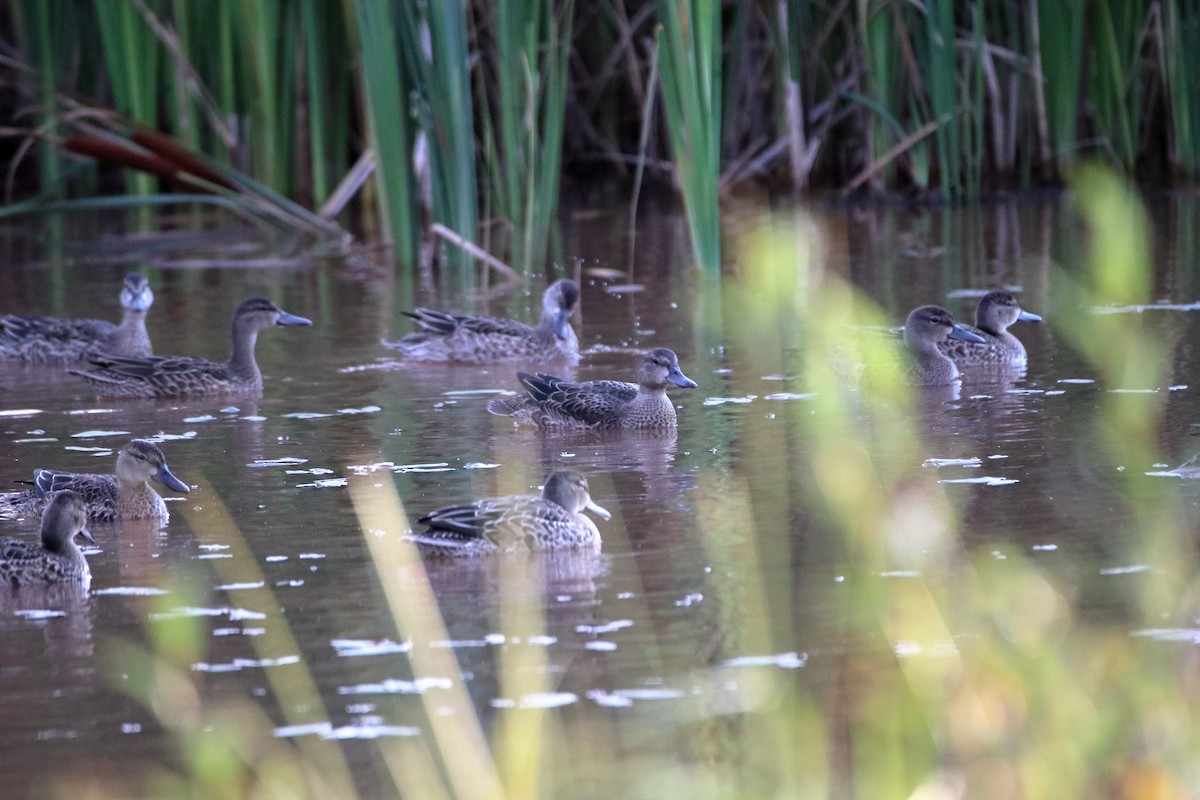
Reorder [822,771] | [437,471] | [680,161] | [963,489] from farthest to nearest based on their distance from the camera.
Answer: [680,161] → [437,471] → [963,489] → [822,771]

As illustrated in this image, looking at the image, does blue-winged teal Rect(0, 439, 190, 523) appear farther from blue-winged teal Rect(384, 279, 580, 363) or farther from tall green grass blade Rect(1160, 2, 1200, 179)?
tall green grass blade Rect(1160, 2, 1200, 179)

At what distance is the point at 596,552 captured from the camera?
6.77m

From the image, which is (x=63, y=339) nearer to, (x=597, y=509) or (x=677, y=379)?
(x=677, y=379)

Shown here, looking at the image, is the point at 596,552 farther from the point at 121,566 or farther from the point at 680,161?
the point at 680,161

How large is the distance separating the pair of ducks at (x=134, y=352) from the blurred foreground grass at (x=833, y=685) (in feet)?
9.66

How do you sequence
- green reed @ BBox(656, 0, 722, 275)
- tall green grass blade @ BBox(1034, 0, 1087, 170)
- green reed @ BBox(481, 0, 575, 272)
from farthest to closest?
tall green grass blade @ BBox(1034, 0, 1087, 170) < green reed @ BBox(481, 0, 575, 272) < green reed @ BBox(656, 0, 722, 275)

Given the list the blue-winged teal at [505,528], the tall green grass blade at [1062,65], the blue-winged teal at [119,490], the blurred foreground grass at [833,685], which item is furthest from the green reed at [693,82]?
the tall green grass blade at [1062,65]

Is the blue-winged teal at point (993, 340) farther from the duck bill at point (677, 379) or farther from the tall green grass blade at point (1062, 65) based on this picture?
the tall green grass blade at point (1062, 65)

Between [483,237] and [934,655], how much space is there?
1128 centimetres

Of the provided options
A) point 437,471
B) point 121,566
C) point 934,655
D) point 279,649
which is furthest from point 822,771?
point 437,471

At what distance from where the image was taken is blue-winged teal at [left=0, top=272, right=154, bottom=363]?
11.6 metres

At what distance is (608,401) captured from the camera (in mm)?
9203

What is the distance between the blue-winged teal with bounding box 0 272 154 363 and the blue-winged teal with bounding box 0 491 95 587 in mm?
5045

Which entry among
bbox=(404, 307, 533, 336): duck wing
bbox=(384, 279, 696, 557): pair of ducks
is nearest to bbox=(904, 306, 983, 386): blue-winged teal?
bbox=(384, 279, 696, 557): pair of ducks
